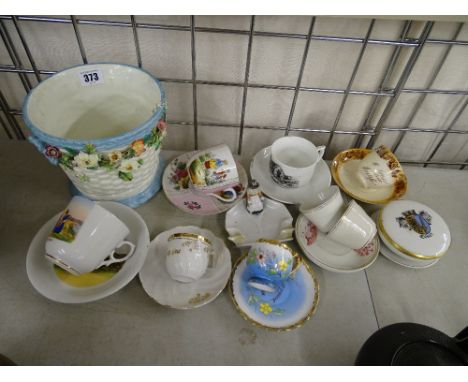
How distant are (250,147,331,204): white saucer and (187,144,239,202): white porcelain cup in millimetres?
64

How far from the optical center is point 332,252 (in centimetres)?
55

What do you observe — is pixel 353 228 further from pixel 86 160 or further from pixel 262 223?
pixel 86 160

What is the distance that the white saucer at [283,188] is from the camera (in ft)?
2.05

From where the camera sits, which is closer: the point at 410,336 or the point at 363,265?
the point at 410,336

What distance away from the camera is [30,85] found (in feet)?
2.10

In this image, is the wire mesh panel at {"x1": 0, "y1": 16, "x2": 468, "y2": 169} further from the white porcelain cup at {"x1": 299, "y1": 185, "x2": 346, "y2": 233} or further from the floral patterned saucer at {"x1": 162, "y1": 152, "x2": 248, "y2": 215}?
the white porcelain cup at {"x1": 299, "y1": 185, "x2": 346, "y2": 233}

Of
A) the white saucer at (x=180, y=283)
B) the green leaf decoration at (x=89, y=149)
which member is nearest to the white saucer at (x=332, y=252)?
the white saucer at (x=180, y=283)

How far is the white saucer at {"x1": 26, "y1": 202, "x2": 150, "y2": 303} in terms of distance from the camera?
1.51 feet

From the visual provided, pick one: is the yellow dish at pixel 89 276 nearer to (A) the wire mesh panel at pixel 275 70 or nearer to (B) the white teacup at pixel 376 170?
(A) the wire mesh panel at pixel 275 70

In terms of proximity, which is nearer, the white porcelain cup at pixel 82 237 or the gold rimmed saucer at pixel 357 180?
the white porcelain cup at pixel 82 237

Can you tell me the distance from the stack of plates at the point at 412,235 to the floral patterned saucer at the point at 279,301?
0.15 metres
